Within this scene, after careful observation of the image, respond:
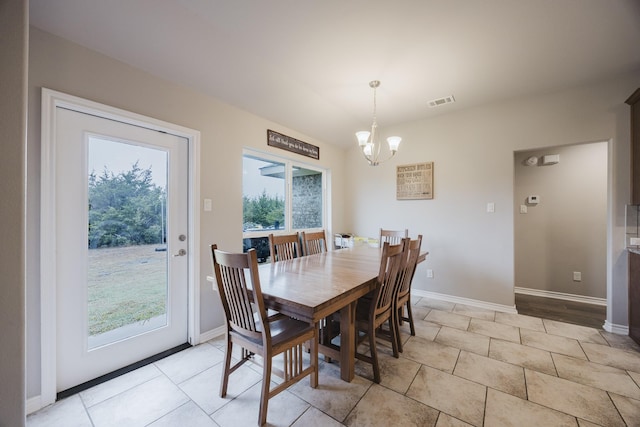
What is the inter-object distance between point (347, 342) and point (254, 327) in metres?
0.71

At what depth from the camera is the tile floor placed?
1486 millimetres

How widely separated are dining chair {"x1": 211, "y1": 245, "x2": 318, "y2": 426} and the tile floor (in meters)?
0.18

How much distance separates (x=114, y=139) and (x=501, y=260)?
421cm

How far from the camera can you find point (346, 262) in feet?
7.79

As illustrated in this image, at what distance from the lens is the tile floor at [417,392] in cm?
149

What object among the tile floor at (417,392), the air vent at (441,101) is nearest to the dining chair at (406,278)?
the tile floor at (417,392)

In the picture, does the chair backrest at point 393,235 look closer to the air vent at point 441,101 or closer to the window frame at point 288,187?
the window frame at point 288,187

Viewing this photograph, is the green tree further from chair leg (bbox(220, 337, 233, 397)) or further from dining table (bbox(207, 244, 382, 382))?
chair leg (bbox(220, 337, 233, 397))

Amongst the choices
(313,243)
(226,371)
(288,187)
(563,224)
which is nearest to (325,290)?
(226,371)

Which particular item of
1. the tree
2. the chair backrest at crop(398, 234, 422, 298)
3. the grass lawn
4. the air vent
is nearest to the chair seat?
the chair backrest at crop(398, 234, 422, 298)

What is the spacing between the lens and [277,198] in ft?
11.6

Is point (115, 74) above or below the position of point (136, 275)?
above

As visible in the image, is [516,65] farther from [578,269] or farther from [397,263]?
[578,269]

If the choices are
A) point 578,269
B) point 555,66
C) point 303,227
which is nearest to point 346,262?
point 303,227
